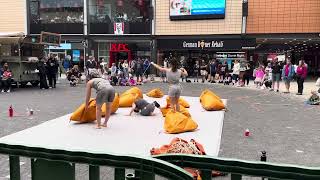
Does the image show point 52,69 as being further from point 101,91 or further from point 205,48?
point 205,48

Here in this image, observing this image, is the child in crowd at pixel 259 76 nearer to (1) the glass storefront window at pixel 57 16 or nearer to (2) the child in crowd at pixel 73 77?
(2) the child in crowd at pixel 73 77

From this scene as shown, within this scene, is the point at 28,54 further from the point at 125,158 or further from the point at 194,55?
the point at 125,158

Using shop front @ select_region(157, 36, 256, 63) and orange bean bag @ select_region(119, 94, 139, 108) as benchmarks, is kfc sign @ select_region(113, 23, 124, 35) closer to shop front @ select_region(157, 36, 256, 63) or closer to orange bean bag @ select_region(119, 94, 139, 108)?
shop front @ select_region(157, 36, 256, 63)

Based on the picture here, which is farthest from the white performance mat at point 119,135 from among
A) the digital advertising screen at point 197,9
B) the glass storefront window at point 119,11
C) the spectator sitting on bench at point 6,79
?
the glass storefront window at point 119,11

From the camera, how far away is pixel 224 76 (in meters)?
28.3

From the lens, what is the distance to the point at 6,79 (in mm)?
20297

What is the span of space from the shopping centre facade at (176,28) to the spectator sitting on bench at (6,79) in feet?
38.0

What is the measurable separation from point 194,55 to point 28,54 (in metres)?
16.9

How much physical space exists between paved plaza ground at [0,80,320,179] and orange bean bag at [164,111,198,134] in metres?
0.83

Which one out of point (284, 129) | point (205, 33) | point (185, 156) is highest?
point (205, 33)

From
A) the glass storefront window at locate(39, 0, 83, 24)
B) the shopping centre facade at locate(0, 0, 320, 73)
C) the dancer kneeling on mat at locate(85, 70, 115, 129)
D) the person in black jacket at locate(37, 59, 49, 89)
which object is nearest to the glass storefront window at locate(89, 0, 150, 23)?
the shopping centre facade at locate(0, 0, 320, 73)

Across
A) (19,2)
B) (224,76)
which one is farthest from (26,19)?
(224,76)

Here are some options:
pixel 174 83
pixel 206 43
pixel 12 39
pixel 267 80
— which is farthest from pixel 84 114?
pixel 206 43

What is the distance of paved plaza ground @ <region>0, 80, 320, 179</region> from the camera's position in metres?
7.71
